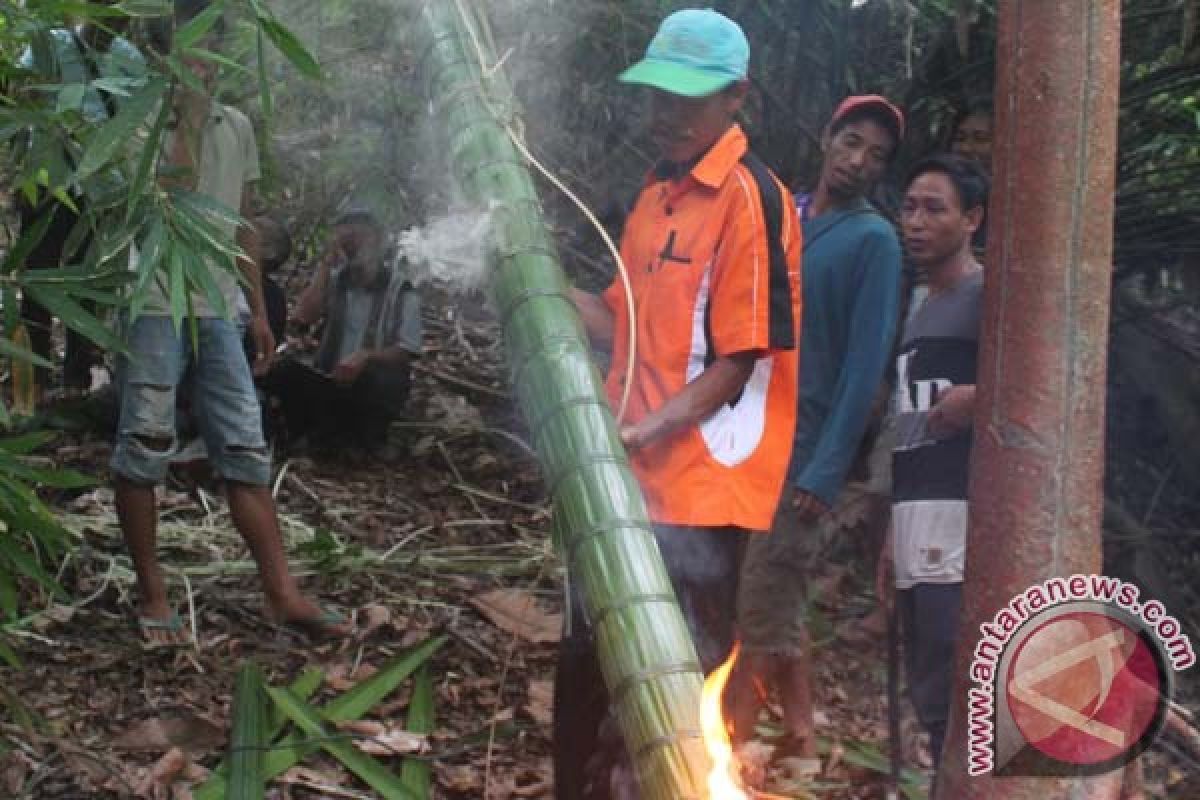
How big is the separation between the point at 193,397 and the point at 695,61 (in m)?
1.69

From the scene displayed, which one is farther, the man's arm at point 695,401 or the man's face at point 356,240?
the man's face at point 356,240

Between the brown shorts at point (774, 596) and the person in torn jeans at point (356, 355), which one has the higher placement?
the person in torn jeans at point (356, 355)

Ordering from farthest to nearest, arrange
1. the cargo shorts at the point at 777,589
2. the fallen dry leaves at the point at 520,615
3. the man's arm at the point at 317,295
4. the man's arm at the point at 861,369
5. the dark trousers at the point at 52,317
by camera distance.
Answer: the man's arm at the point at 317,295, the dark trousers at the point at 52,317, the fallen dry leaves at the point at 520,615, the cargo shorts at the point at 777,589, the man's arm at the point at 861,369

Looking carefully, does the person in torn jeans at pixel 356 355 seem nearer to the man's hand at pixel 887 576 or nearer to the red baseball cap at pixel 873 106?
the red baseball cap at pixel 873 106

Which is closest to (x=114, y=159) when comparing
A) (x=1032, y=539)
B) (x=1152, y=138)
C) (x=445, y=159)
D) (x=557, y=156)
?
(x=445, y=159)

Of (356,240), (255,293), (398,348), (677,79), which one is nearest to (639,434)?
(677,79)

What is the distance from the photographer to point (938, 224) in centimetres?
324

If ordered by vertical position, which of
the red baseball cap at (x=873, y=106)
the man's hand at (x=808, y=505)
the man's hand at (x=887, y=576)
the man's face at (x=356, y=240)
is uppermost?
the red baseball cap at (x=873, y=106)

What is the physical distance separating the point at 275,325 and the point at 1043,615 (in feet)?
13.4

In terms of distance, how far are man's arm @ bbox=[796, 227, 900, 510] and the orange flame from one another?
1.19 m

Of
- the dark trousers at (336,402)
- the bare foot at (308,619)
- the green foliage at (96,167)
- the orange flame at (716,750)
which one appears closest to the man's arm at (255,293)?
the dark trousers at (336,402)

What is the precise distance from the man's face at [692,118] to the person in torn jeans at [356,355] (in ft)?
8.06

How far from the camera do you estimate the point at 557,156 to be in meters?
5.23

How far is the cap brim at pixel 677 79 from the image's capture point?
115 inches
